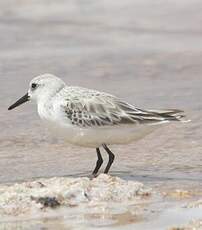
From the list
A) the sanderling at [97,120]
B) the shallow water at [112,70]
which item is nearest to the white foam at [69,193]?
the shallow water at [112,70]

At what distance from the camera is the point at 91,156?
9.20m

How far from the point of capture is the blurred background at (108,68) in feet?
29.0

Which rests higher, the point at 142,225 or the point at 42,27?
the point at 42,27

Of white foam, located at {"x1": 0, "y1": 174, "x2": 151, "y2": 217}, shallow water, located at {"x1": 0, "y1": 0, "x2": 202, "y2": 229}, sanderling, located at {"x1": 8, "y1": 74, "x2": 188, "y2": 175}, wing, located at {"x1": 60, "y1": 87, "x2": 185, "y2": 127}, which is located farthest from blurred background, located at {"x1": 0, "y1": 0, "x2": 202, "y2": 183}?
white foam, located at {"x1": 0, "y1": 174, "x2": 151, "y2": 217}

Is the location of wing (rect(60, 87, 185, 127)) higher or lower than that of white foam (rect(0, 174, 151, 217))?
higher

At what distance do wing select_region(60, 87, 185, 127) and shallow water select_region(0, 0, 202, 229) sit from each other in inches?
19.8

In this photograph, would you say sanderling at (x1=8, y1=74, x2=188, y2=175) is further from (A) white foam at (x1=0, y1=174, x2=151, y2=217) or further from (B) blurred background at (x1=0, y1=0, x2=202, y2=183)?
(A) white foam at (x1=0, y1=174, x2=151, y2=217)

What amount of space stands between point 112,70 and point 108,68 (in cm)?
11

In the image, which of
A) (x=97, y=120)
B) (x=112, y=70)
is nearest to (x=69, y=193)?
(x=97, y=120)

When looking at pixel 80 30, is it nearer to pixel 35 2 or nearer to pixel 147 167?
pixel 35 2

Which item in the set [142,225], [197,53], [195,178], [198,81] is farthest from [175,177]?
[197,53]

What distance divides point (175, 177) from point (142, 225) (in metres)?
1.80

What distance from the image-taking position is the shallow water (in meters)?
8.69

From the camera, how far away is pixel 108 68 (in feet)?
41.3
